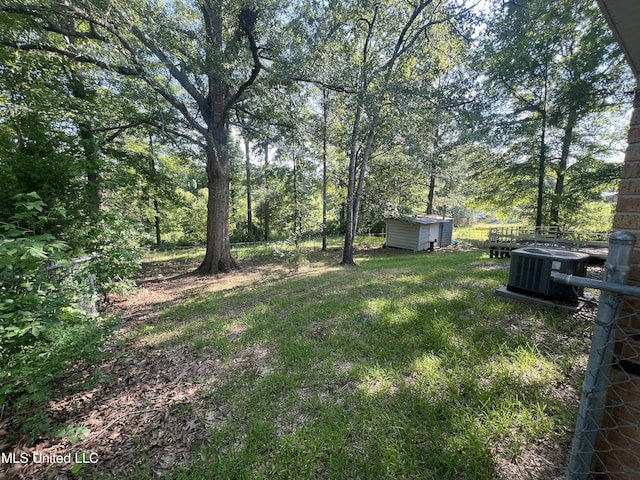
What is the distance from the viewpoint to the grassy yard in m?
1.79

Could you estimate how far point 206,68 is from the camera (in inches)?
210

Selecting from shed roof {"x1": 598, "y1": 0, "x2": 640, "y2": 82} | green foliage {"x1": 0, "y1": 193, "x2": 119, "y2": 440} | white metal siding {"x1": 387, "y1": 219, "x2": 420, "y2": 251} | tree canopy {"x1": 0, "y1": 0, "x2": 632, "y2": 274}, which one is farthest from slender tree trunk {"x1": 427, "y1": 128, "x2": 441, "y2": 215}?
green foliage {"x1": 0, "y1": 193, "x2": 119, "y2": 440}

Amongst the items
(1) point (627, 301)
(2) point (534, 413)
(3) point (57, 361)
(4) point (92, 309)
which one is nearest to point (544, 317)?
(2) point (534, 413)

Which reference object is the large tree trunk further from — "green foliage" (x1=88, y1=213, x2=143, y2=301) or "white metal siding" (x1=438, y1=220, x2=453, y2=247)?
"white metal siding" (x1=438, y1=220, x2=453, y2=247)

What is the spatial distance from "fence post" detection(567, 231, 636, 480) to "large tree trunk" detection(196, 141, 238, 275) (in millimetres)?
8264

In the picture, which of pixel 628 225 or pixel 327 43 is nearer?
pixel 628 225

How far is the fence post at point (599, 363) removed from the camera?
1.03 metres

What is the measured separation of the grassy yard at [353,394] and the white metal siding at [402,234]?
1113 cm

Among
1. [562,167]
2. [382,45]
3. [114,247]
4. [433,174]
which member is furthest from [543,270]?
[433,174]

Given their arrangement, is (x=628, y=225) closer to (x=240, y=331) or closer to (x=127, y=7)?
(x=240, y=331)

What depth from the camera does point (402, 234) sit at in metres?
15.6

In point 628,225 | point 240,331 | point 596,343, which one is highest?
point 628,225

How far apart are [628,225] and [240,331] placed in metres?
4.16

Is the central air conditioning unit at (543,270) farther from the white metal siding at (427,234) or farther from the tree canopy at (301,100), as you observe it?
the white metal siding at (427,234)
